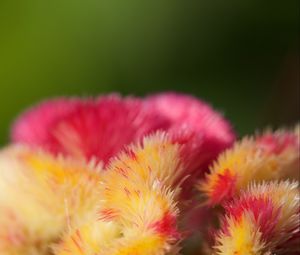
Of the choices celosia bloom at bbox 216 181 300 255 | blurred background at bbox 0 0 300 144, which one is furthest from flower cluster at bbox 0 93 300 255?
blurred background at bbox 0 0 300 144

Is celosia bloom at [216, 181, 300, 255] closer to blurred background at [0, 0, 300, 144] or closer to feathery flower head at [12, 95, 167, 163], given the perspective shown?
feathery flower head at [12, 95, 167, 163]

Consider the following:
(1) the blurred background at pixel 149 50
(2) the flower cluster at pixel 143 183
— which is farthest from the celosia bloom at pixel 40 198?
(1) the blurred background at pixel 149 50

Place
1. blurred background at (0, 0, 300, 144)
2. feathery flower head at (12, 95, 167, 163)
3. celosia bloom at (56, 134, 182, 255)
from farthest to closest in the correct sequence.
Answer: blurred background at (0, 0, 300, 144) → feathery flower head at (12, 95, 167, 163) → celosia bloom at (56, 134, 182, 255)

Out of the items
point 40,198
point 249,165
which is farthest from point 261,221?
point 40,198

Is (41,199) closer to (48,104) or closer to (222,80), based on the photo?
(48,104)

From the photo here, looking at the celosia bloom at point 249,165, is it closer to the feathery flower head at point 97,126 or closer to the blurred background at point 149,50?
the feathery flower head at point 97,126

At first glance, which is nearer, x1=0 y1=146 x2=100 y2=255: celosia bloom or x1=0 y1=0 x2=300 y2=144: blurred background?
x1=0 y1=146 x2=100 y2=255: celosia bloom
